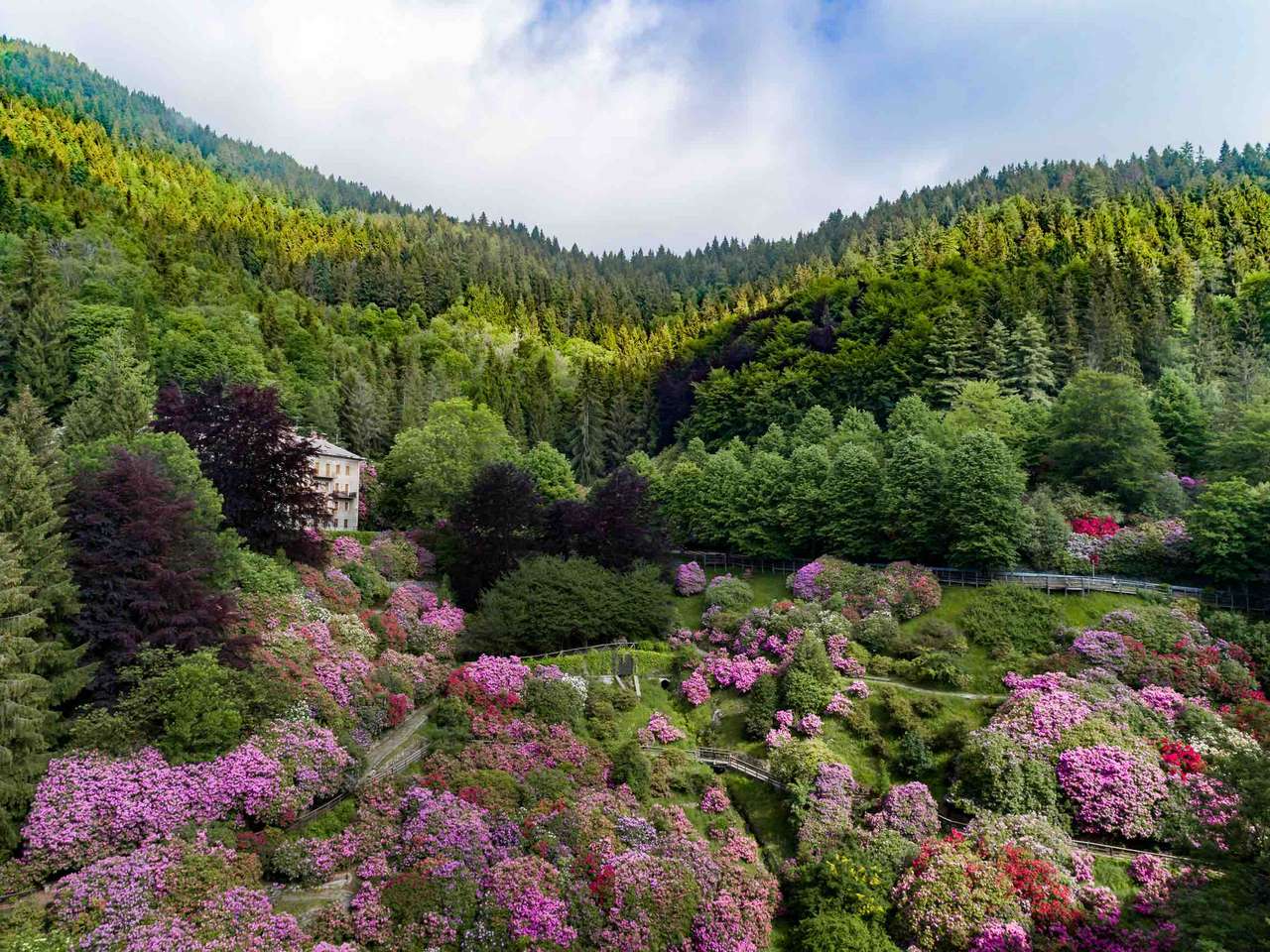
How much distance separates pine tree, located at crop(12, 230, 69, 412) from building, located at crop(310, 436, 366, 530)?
16109mm

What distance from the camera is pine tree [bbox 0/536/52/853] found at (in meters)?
19.3

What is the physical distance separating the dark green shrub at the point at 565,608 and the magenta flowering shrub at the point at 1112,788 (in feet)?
60.5

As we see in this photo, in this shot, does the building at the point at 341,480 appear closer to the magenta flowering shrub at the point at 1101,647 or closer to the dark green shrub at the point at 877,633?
the dark green shrub at the point at 877,633

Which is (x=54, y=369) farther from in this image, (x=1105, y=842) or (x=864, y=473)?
(x=1105, y=842)

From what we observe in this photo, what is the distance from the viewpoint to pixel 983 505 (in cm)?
3762

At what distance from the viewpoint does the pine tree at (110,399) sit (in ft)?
124

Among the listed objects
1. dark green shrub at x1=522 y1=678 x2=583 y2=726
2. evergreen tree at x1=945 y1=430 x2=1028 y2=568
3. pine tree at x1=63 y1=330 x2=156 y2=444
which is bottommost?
dark green shrub at x1=522 y1=678 x2=583 y2=726

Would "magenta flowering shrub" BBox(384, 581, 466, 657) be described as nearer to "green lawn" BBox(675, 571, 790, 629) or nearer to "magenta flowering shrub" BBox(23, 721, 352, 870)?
"magenta flowering shrub" BBox(23, 721, 352, 870)

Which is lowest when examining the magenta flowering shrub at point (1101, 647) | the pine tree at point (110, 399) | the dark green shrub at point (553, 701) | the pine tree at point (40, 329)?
the dark green shrub at point (553, 701)

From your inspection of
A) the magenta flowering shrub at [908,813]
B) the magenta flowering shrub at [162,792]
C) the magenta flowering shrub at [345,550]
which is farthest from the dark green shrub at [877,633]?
the magenta flowering shrub at [345,550]

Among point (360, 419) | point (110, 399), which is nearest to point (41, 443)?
point (110, 399)

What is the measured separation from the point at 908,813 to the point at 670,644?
14.6m

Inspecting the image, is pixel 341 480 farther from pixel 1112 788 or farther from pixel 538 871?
pixel 1112 788

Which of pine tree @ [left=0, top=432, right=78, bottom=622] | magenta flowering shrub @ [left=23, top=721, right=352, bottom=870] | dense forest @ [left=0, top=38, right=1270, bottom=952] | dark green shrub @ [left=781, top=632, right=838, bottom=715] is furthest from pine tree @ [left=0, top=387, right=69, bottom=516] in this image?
dark green shrub @ [left=781, top=632, right=838, bottom=715]
